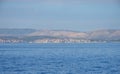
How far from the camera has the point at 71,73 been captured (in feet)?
144

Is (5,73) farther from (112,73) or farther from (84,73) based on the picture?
(112,73)

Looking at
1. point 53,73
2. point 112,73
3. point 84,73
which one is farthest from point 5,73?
point 112,73

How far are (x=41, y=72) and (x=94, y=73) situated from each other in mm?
5880

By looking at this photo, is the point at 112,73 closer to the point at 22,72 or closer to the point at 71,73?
the point at 71,73

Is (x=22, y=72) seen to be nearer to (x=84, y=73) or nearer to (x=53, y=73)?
(x=53, y=73)

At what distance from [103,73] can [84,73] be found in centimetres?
196

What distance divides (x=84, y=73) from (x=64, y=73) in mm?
2077

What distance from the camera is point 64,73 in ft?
144

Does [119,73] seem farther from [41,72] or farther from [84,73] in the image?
[41,72]

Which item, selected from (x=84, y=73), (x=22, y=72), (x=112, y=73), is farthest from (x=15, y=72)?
(x=112, y=73)

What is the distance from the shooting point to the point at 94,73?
43.7 m

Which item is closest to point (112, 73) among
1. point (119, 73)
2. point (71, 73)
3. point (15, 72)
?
point (119, 73)

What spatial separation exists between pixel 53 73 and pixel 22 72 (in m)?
3.70

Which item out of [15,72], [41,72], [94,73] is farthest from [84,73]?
[15,72]
